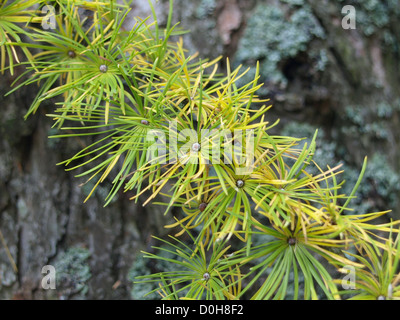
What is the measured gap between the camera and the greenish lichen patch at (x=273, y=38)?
3.03 ft

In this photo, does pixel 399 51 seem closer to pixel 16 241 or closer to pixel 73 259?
pixel 73 259

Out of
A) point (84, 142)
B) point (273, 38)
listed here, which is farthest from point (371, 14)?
point (84, 142)

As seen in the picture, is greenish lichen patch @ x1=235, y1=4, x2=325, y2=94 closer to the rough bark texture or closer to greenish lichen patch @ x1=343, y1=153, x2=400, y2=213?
the rough bark texture

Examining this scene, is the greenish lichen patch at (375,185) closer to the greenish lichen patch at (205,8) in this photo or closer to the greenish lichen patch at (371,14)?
the greenish lichen patch at (371,14)

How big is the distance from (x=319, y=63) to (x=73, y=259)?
0.83 meters

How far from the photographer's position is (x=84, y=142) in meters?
0.89

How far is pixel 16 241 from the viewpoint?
0.92 meters

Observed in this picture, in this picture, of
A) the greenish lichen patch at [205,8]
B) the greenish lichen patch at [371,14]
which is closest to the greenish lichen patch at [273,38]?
the greenish lichen patch at [205,8]

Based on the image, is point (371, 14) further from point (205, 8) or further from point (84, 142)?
point (84, 142)

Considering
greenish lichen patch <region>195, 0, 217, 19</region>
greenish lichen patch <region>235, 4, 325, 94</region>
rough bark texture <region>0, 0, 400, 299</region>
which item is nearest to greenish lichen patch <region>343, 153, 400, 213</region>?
rough bark texture <region>0, 0, 400, 299</region>

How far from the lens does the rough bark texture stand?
893 mm
